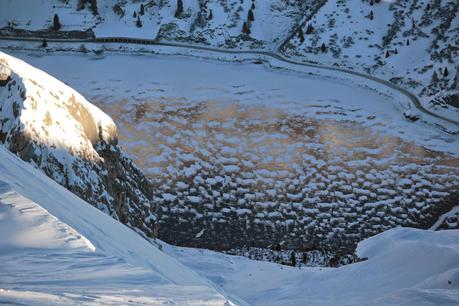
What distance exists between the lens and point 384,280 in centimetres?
1355

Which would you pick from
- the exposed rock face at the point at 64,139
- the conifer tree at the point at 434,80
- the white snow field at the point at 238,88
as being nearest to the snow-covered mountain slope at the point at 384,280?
the exposed rock face at the point at 64,139

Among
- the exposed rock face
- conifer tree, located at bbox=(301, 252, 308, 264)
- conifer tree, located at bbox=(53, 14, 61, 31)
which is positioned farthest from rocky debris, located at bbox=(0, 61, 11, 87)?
conifer tree, located at bbox=(53, 14, 61, 31)

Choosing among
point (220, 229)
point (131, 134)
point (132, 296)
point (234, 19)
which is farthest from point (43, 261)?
point (234, 19)

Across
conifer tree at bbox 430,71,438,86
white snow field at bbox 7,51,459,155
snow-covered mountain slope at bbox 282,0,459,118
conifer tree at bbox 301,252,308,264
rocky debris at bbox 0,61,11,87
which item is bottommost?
conifer tree at bbox 301,252,308,264

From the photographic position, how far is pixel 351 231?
28.5 metres

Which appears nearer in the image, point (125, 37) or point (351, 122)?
point (351, 122)

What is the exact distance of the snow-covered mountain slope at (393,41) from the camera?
4417 centimetres

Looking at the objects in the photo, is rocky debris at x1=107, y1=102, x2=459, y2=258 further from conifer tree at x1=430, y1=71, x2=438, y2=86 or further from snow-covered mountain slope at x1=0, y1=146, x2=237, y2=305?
snow-covered mountain slope at x1=0, y1=146, x2=237, y2=305

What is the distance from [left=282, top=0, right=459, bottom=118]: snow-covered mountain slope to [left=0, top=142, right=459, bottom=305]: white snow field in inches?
1102

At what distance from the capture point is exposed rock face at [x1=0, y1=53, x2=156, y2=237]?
16.2 meters

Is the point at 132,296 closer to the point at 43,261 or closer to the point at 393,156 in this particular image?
the point at 43,261

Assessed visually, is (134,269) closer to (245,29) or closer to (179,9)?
(245,29)

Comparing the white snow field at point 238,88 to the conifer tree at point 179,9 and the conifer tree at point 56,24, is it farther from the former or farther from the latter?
the conifer tree at point 179,9

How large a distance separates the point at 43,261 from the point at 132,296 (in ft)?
3.91
